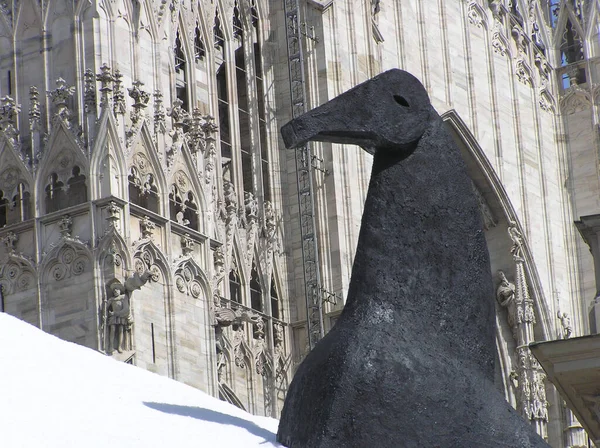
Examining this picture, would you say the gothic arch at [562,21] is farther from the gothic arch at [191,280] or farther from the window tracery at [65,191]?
the window tracery at [65,191]

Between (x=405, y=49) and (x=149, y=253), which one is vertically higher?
(x=405, y=49)

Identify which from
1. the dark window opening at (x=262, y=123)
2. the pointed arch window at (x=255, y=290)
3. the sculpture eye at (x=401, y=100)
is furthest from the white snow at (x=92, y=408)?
the dark window opening at (x=262, y=123)

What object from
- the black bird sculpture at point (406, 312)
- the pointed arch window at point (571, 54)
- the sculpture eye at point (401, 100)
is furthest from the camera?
the pointed arch window at point (571, 54)

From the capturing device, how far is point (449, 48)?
97.9ft

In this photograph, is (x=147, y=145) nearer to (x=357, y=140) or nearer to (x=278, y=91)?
(x=278, y=91)

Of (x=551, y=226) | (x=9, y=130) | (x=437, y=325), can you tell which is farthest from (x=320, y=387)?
(x=551, y=226)

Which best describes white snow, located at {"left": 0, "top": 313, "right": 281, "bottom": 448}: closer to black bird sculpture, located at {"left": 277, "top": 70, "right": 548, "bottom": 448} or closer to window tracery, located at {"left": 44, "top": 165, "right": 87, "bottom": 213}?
black bird sculpture, located at {"left": 277, "top": 70, "right": 548, "bottom": 448}

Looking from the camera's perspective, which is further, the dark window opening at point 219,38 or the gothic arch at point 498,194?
the gothic arch at point 498,194

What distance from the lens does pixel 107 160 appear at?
61.3 feet

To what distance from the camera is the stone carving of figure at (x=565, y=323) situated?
29.4 metres

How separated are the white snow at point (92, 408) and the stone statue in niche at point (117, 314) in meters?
11.1

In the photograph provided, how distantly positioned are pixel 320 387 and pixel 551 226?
88.8ft

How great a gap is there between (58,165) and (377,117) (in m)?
13.6

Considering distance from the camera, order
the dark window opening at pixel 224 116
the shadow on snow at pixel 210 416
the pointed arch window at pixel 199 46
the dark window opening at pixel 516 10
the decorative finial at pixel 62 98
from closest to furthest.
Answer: the shadow on snow at pixel 210 416 → the decorative finial at pixel 62 98 → the pointed arch window at pixel 199 46 → the dark window opening at pixel 224 116 → the dark window opening at pixel 516 10
